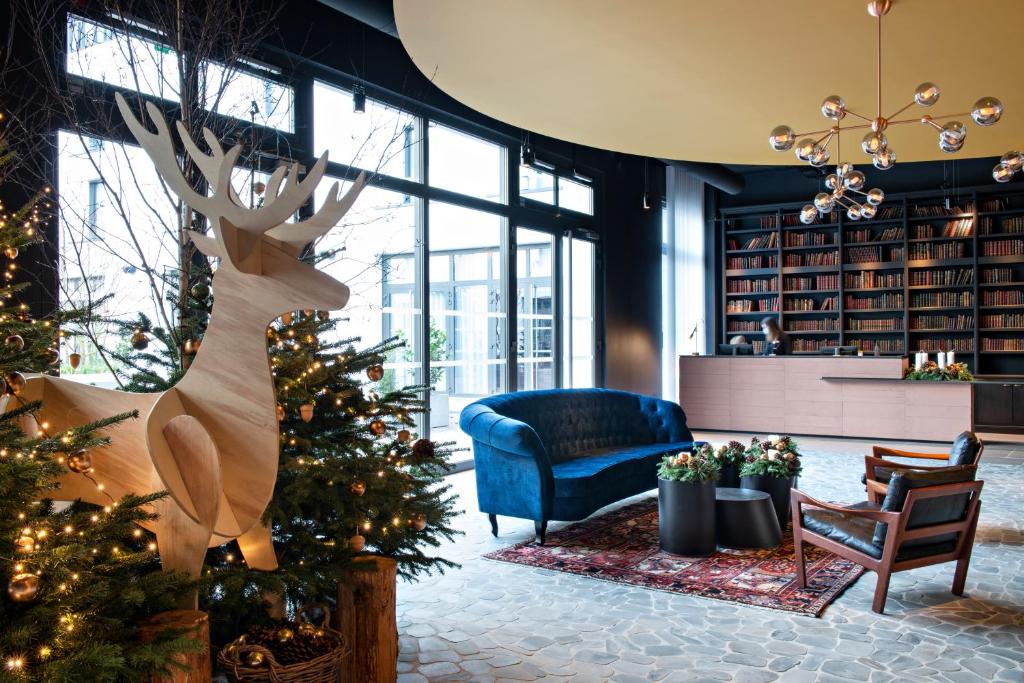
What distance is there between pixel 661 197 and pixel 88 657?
1102cm

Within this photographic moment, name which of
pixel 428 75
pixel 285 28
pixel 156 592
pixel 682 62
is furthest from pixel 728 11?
pixel 156 592

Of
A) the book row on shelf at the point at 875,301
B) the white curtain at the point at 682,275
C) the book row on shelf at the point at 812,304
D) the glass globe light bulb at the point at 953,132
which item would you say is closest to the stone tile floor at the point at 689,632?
the glass globe light bulb at the point at 953,132

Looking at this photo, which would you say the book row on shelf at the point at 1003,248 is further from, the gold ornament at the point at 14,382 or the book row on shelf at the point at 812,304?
the gold ornament at the point at 14,382

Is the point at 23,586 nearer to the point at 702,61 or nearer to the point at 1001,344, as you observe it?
the point at 702,61

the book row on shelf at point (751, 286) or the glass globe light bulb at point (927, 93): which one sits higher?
the glass globe light bulb at point (927, 93)

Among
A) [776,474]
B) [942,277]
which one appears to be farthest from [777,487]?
[942,277]

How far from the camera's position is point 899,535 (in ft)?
12.1

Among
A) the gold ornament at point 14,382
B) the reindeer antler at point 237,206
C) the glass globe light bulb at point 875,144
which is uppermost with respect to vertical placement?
the glass globe light bulb at point 875,144

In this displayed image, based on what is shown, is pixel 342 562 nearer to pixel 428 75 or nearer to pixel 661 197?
pixel 428 75

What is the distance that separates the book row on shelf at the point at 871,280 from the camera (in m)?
12.1

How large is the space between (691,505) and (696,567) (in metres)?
0.38

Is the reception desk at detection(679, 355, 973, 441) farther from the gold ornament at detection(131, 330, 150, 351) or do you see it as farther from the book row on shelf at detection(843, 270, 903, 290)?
the gold ornament at detection(131, 330, 150, 351)

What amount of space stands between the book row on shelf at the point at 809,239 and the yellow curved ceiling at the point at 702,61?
5.37 meters

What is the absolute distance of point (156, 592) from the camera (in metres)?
2.01
